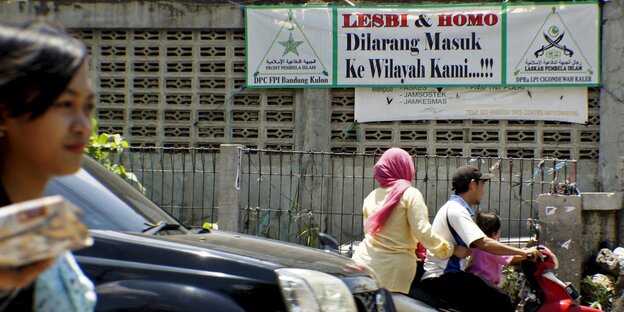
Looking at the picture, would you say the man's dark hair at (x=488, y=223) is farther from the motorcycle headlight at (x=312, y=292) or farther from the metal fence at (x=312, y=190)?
the motorcycle headlight at (x=312, y=292)

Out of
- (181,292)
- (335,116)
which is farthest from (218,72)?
(181,292)

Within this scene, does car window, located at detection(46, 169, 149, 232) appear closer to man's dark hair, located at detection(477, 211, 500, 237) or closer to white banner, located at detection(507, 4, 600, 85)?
man's dark hair, located at detection(477, 211, 500, 237)

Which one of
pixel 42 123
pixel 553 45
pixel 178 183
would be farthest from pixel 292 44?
pixel 42 123

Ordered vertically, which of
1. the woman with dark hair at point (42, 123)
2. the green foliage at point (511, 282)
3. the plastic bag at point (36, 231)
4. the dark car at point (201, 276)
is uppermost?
the woman with dark hair at point (42, 123)

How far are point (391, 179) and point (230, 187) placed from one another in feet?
9.01

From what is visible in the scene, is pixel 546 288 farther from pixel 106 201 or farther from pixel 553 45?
pixel 553 45

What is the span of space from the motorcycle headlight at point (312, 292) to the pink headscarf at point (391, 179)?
2.05 m

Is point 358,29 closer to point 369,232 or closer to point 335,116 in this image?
point 335,116

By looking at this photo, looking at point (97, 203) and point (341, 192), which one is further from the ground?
point (97, 203)

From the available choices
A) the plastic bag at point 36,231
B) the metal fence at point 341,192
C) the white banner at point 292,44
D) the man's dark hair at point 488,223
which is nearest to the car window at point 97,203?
the plastic bag at point 36,231

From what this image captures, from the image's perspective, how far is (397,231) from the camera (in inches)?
216

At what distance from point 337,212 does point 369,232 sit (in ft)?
12.1

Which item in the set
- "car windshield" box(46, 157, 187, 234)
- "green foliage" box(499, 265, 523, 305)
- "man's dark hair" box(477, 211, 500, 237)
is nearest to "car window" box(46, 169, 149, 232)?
"car windshield" box(46, 157, 187, 234)

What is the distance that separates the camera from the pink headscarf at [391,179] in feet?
18.0
